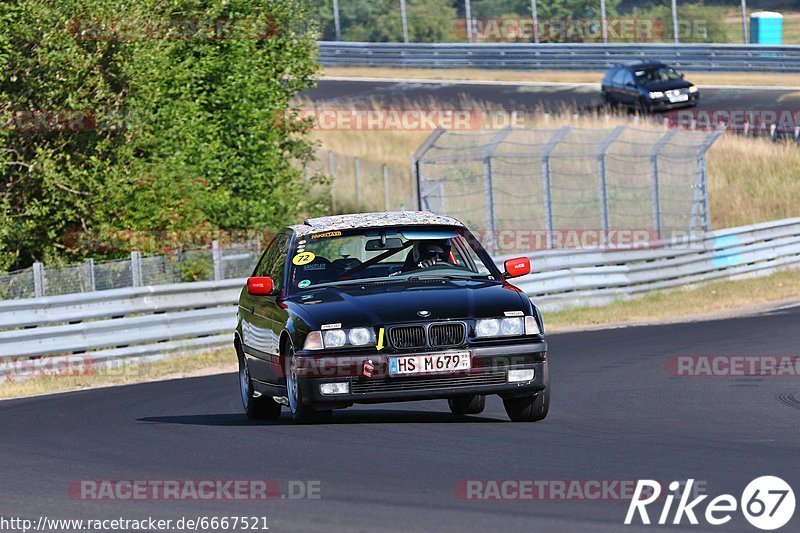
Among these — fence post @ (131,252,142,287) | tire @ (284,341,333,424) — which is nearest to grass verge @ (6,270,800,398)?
fence post @ (131,252,142,287)

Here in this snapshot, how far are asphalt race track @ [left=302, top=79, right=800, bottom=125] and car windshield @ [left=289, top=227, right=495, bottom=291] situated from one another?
30.9m

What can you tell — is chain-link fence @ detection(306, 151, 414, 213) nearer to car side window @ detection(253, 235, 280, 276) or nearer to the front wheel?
car side window @ detection(253, 235, 280, 276)

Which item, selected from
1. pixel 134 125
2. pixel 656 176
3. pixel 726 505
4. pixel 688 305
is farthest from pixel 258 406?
pixel 656 176

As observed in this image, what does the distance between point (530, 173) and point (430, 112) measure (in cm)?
462

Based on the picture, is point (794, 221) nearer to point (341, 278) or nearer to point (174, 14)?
point (174, 14)

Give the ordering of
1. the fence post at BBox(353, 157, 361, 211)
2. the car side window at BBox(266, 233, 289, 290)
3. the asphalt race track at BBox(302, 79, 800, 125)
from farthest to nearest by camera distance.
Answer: the asphalt race track at BBox(302, 79, 800, 125)
the fence post at BBox(353, 157, 361, 211)
the car side window at BBox(266, 233, 289, 290)

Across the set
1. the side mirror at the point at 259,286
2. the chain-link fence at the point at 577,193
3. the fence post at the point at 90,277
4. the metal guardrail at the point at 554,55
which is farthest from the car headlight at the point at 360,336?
the metal guardrail at the point at 554,55

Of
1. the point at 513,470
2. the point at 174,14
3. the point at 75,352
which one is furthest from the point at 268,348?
the point at 174,14

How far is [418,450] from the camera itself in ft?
28.8

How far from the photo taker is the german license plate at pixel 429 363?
9711mm

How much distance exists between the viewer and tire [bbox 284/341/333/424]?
32.9 feet

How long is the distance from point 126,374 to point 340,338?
9189 mm

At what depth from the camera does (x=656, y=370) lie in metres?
14.5

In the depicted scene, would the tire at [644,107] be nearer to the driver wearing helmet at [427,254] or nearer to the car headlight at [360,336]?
the driver wearing helmet at [427,254]
